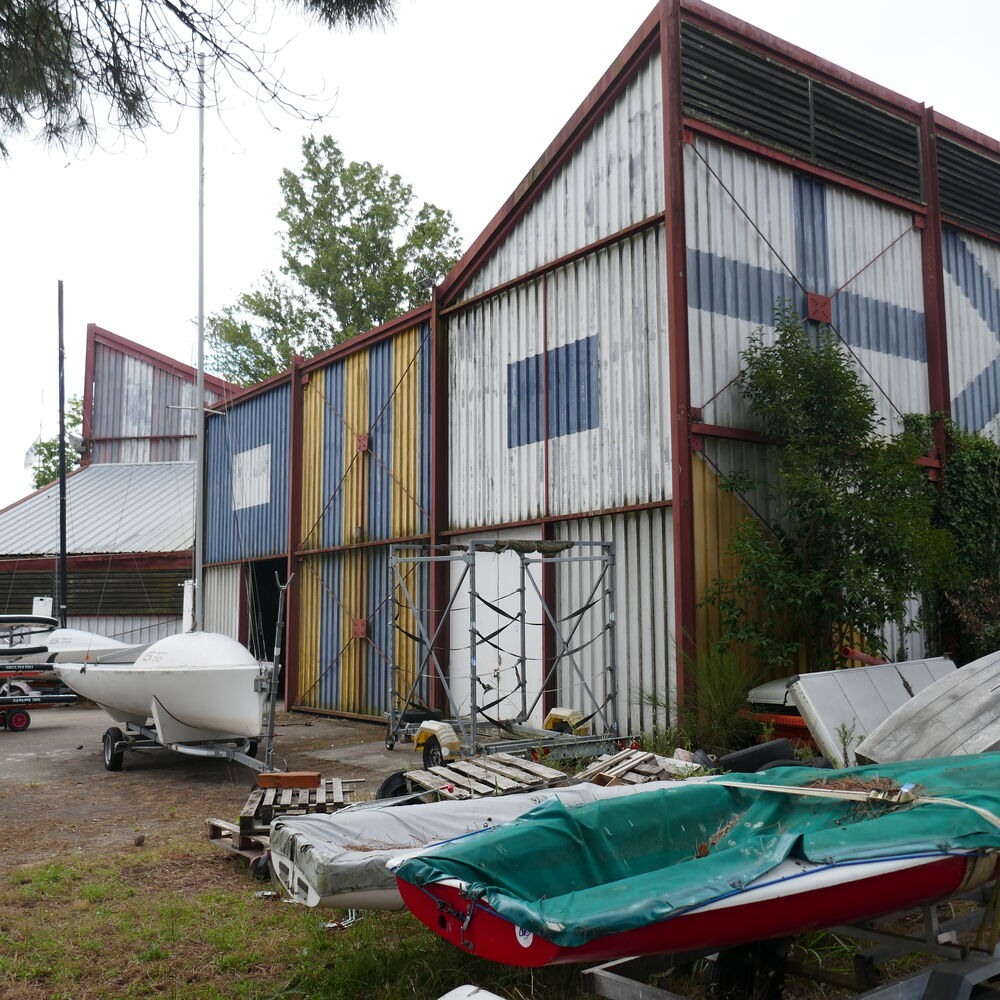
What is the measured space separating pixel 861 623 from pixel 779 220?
512cm

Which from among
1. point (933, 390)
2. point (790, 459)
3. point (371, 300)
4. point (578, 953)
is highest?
point (371, 300)

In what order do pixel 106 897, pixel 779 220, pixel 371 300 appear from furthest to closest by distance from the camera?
pixel 371 300, pixel 779 220, pixel 106 897

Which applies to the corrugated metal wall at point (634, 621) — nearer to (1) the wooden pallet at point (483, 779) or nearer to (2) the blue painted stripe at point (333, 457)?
(1) the wooden pallet at point (483, 779)

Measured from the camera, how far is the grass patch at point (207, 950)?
15.3ft

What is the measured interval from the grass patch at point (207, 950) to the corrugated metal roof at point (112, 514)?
56.6 ft

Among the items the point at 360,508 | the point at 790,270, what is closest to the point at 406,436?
the point at 360,508

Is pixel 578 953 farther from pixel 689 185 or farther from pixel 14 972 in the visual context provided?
pixel 689 185

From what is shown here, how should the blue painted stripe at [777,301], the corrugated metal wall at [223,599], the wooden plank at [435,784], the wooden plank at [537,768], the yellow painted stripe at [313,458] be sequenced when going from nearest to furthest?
the wooden plank at [435,784] → the wooden plank at [537,768] → the blue painted stripe at [777,301] → the yellow painted stripe at [313,458] → the corrugated metal wall at [223,599]

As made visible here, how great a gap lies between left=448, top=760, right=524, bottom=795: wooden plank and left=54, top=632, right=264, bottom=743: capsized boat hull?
135 inches

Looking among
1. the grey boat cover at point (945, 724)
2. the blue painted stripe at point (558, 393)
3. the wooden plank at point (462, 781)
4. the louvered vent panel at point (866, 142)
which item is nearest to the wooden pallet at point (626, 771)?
the wooden plank at point (462, 781)

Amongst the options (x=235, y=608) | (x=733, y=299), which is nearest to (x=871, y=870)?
(x=733, y=299)

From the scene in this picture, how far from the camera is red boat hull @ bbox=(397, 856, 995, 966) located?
3418 millimetres

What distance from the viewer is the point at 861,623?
10.4 m

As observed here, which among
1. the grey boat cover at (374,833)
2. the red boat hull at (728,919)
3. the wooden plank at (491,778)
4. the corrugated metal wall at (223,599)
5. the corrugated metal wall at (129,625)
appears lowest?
the wooden plank at (491,778)
